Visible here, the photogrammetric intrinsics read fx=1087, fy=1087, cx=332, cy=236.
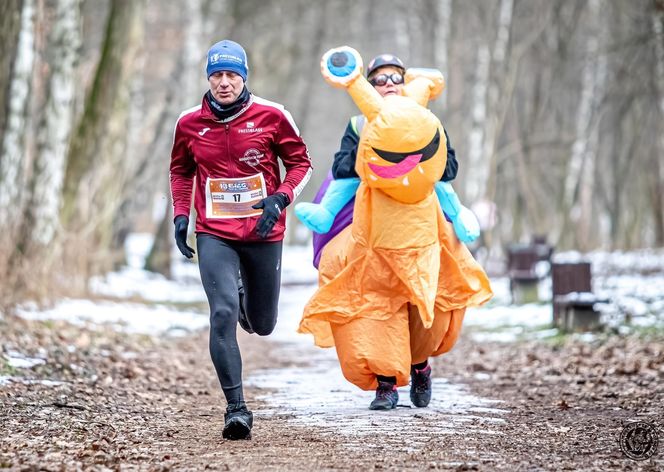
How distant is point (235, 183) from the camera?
6.40 metres

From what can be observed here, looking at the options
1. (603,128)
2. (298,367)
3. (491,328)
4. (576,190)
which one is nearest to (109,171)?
(491,328)

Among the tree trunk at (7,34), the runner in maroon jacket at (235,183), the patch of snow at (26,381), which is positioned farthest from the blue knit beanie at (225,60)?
the tree trunk at (7,34)

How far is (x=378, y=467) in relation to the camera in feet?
16.5

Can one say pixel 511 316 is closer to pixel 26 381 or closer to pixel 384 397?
pixel 384 397

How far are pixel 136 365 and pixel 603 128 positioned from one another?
31.7 meters

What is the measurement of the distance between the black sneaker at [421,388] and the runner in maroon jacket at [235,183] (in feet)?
4.75

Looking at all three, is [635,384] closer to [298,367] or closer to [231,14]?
[298,367]

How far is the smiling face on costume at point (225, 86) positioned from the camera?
20.8 ft

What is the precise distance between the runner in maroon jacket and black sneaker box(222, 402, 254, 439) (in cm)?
23

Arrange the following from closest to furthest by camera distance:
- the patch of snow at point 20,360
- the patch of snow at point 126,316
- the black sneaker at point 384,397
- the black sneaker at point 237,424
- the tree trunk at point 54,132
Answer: the black sneaker at point 237,424 → the black sneaker at point 384,397 → the patch of snow at point 20,360 → the patch of snow at point 126,316 → the tree trunk at point 54,132

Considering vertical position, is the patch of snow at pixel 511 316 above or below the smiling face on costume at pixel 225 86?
below

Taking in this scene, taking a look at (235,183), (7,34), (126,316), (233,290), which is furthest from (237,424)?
(126,316)

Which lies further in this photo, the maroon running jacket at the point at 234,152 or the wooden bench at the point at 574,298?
the wooden bench at the point at 574,298

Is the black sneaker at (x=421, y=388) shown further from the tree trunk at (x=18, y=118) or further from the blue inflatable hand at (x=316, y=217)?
the tree trunk at (x=18, y=118)
